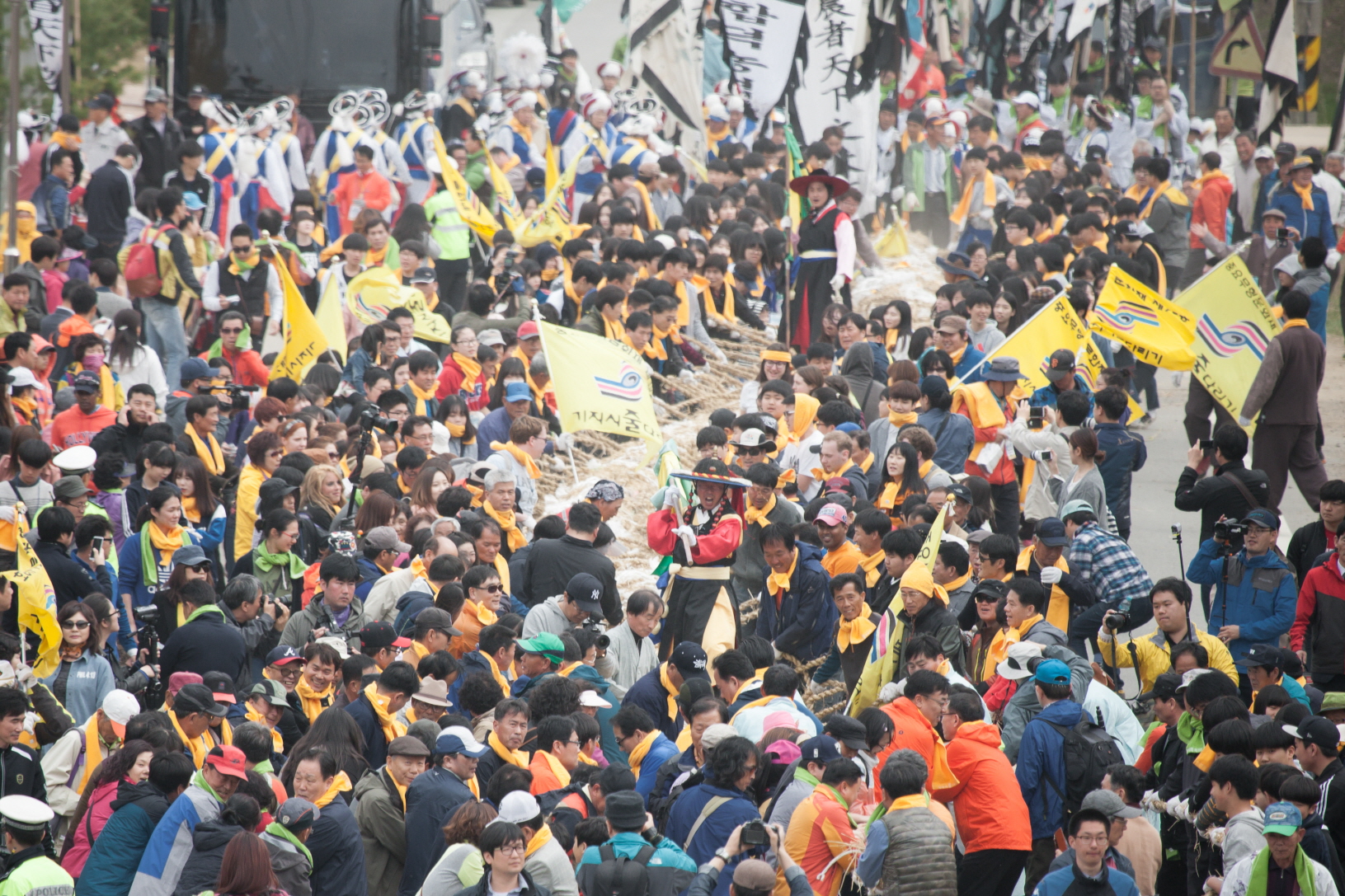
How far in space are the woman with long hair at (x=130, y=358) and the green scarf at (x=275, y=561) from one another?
3333 mm

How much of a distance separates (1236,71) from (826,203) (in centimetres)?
1116

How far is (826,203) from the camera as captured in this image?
14250 mm

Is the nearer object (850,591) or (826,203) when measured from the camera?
(850,591)

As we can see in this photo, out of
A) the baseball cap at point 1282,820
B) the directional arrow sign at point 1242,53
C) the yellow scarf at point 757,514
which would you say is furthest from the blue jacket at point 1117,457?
the directional arrow sign at point 1242,53

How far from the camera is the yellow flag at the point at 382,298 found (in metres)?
13.1

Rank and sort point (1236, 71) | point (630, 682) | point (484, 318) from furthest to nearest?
1. point (1236, 71)
2. point (484, 318)
3. point (630, 682)

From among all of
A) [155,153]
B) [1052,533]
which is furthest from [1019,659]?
[155,153]

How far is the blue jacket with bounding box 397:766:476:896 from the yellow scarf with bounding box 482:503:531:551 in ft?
11.2

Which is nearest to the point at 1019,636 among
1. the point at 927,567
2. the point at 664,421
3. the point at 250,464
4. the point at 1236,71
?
the point at 927,567

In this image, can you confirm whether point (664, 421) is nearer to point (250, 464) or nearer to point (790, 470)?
point (790, 470)

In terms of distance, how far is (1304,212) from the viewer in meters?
16.9

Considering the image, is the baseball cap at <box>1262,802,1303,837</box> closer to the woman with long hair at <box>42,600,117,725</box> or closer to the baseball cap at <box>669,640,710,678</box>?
the baseball cap at <box>669,640,710,678</box>

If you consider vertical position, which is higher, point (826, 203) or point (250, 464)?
point (826, 203)

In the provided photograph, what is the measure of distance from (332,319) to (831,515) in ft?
18.7
